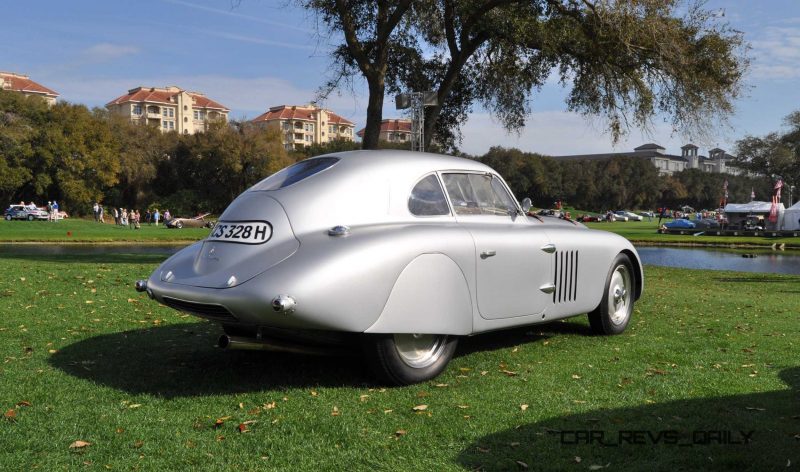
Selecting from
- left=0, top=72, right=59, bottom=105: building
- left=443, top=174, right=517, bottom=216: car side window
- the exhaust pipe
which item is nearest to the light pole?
left=443, top=174, right=517, bottom=216: car side window

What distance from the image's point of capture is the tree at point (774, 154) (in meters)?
77.6

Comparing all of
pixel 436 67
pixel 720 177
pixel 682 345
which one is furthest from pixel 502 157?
pixel 682 345

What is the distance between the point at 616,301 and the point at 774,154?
84.4m

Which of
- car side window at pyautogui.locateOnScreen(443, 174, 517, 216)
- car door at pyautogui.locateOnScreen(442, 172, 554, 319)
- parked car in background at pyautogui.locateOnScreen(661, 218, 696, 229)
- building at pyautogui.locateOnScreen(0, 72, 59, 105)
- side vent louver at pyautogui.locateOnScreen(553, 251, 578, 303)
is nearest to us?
car door at pyautogui.locateOnScreen(442, 172, 554, 319)

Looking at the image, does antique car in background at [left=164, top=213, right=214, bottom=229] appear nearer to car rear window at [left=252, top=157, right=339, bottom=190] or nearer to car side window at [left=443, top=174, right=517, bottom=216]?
car side window at [left=443, top=174, right=517, bottom=216]

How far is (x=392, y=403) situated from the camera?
4172 mm

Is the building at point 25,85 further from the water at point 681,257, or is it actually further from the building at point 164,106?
the water at point 681,257

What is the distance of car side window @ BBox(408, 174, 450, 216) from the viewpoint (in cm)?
498

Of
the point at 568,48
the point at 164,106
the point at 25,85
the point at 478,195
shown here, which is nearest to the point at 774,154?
the point at 568,48

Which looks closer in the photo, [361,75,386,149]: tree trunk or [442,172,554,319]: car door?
[442,172,554,319]: car door

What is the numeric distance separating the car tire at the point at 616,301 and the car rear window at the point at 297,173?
3.08 m

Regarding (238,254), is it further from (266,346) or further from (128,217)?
(128,217)

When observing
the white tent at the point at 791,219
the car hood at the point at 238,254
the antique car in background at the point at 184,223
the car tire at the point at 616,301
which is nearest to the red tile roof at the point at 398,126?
the antique car in background at the point at 184,223

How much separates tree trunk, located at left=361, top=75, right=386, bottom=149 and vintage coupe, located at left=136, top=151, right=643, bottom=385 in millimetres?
10784
